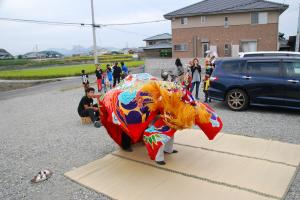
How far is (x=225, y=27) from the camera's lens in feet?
85.9

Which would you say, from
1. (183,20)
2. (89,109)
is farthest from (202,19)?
(89,109)

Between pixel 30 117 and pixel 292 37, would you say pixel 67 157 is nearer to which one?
pixel 30 117

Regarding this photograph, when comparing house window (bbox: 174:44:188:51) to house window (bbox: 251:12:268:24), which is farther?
house window (bbox: 174:44:188:51)

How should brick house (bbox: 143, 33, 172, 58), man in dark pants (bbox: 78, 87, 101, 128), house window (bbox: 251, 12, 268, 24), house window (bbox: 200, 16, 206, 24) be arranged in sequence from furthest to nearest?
brick house (bbox: 143, 33, 172, 58)
house window (bbox: 200, 16, 206, 24)
house window (bbox: 251, 12, 268, 24)
man in dark pants (bbox: 78, 87, 101, 128)

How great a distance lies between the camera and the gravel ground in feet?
13.7

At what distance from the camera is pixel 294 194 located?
369 cm

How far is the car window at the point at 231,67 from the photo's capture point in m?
8.23

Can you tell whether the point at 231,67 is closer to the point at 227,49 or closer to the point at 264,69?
the point at 264,69

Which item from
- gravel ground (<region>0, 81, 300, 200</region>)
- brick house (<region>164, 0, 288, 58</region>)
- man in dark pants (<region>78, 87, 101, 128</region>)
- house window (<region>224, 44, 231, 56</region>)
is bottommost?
gravel ground (<region>0, 81, 300, 200</region>)

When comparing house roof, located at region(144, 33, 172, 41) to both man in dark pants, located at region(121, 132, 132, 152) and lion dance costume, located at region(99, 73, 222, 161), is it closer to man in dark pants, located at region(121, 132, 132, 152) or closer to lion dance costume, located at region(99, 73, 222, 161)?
man in dark pants, located at region(121, 132, 132, 152)

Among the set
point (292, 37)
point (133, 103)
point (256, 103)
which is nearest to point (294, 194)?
point (133, 103)

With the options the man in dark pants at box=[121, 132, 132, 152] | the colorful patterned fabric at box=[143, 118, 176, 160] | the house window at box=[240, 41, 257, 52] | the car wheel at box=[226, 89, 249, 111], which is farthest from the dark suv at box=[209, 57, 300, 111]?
the house window at box=[240, 41, 257, 52]

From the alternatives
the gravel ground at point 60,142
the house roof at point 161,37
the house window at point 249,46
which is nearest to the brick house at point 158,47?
the house roof at point 161,37

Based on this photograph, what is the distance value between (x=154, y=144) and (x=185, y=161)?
884mm
